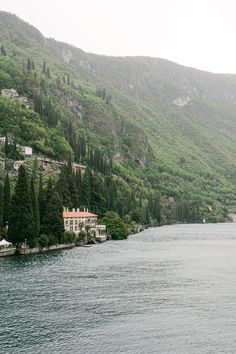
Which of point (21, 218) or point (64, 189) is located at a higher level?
point (64, 189)

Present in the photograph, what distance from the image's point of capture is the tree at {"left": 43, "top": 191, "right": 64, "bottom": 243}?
119625 millimetres

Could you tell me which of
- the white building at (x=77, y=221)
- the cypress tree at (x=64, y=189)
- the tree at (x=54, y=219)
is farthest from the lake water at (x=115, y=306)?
the cypress tree at (x=64, y=189)

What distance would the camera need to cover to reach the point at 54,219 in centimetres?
12031

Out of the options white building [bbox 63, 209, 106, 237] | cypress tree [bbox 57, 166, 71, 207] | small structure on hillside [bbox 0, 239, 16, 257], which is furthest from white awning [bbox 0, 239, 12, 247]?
cypress tree [bbox 57, 166, 71, 207]

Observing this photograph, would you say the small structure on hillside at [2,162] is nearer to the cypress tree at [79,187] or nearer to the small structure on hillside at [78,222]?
the cypress tree at [79,187]

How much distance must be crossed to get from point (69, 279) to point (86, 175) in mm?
105332

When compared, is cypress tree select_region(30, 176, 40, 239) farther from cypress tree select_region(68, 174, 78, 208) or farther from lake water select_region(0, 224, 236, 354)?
cypress tree select_region(68, 174, 78, 208)

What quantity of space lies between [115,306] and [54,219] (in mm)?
60955

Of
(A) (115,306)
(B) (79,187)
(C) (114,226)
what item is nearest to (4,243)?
(A) (115,306)

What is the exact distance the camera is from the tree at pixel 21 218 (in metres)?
107

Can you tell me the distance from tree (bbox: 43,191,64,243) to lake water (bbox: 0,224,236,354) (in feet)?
51.8

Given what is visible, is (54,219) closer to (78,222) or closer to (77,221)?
(77,221)

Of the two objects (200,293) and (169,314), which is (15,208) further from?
(169,314)

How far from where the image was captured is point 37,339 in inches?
1895
